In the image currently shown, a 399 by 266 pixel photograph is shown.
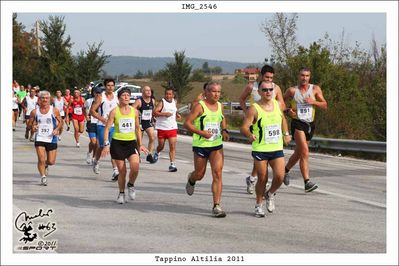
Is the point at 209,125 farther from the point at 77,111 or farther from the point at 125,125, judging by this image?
the point at 77,111

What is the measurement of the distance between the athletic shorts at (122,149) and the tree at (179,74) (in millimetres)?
33830

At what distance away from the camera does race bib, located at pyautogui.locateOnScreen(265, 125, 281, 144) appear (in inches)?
340

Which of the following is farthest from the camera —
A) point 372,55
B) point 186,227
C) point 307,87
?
point 372,55

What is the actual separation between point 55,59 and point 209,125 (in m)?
39.4

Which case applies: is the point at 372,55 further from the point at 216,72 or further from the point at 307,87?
the point at 216,72

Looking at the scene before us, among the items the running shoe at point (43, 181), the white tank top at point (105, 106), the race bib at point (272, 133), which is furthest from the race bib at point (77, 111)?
the race bib at point (272, 133)

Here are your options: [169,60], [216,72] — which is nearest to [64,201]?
[169,60]

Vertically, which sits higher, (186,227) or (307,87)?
(307,87)

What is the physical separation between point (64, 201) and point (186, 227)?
272 centimetres

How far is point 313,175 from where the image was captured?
13477 mm

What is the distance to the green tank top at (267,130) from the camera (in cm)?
861

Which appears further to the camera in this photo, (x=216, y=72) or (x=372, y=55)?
(x=216, y=72)

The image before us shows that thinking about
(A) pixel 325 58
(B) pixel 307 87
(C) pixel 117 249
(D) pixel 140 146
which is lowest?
(C) pixel 117 249

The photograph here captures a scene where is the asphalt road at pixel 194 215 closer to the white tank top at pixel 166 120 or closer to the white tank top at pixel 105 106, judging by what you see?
the white tank top at pixel 166 120
